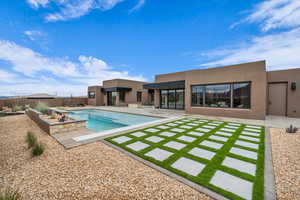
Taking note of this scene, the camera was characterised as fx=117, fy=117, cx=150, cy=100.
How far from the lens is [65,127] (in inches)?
229

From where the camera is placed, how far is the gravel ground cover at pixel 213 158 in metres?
2.22

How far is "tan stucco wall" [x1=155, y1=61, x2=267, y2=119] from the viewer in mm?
8164

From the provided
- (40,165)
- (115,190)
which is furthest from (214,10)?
(40,165)

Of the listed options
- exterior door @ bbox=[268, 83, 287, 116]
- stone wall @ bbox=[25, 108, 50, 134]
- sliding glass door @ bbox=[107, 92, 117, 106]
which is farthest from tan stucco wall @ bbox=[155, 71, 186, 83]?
stone wall @ bbox=[25, 108, 50, 134]

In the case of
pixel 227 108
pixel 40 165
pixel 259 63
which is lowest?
pixel 40 165

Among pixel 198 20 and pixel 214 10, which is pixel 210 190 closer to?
pixel 214 10

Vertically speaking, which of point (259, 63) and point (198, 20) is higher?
point (198, 20)

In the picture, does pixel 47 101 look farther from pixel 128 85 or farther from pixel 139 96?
pixel 139 96

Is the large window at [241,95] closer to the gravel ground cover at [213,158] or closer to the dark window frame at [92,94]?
the gravel ground cover at [213,158]

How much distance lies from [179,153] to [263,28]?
12.3 m

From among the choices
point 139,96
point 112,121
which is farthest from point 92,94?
point 112,121

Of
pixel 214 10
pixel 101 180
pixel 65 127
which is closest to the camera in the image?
pixel 101 180

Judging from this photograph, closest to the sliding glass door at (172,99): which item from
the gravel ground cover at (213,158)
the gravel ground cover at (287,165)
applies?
the gravel ground cover at (213,158)

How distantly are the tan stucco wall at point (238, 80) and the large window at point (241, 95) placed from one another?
0.31 m
